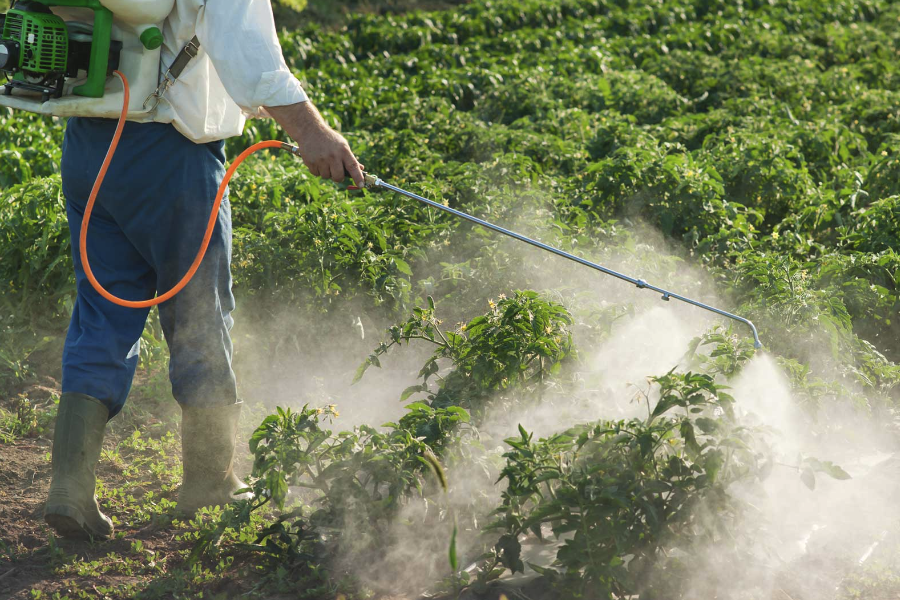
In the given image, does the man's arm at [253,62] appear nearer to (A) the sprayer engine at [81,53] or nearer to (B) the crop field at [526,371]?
(A) the sprayer engine at [81,53]

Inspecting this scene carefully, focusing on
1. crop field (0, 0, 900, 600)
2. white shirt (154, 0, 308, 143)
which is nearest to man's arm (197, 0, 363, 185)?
white shirt (154, 0, 308, 143)

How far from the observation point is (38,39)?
240 centimetres

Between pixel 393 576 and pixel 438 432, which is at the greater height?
pixel 438 432

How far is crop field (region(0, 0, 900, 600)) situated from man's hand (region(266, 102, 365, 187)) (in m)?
0.60

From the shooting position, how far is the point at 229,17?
2389 millimetres

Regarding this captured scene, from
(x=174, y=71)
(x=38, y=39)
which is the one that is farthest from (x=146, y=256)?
(x=38, y=39)

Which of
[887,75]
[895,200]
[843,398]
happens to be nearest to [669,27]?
[887,75]

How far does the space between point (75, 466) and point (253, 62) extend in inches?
47.2

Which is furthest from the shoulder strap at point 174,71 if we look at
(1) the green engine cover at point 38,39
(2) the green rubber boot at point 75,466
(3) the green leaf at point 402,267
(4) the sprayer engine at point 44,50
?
(3) the green leaf at point 402,267

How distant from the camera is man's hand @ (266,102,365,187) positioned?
8.16ft

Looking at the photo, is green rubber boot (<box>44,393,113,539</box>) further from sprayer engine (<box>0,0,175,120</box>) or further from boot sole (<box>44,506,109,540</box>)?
sprayer engine (<box>0,0,175,120</box>)

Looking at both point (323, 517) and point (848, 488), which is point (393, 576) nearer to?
point (323, 517)

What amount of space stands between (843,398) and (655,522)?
121 cm

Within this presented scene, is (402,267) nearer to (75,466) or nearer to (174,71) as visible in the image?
(174,71)
